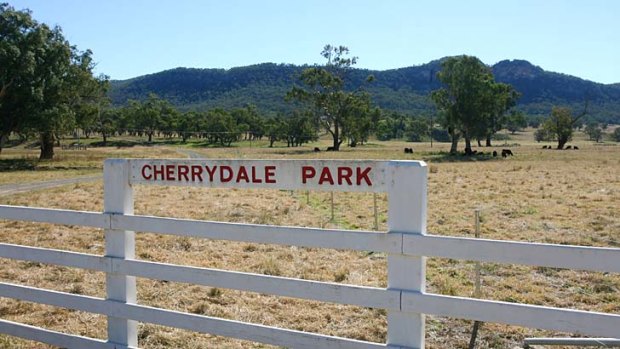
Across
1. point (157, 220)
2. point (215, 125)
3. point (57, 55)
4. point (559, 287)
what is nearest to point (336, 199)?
point (559, 287)

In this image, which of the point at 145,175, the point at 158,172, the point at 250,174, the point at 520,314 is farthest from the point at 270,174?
the point at 520,314

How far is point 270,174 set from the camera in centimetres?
391

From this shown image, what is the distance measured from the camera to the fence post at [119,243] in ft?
14.4

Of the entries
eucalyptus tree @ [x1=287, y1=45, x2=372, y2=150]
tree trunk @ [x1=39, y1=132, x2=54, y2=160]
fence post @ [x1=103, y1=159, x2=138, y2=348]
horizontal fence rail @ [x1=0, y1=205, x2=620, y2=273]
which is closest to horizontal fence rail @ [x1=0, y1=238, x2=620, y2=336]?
fence post @ [x1=103, y1=159, x2=138, y2=348]

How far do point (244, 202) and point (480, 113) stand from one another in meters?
43.9

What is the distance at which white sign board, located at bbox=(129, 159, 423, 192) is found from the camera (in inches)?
141

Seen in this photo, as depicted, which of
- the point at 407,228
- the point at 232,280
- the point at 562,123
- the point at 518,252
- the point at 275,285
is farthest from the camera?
the point at 562,123

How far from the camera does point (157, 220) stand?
4285 mm

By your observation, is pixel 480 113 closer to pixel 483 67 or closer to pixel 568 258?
pixel 483 67

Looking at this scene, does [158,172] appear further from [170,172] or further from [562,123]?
[562,123]

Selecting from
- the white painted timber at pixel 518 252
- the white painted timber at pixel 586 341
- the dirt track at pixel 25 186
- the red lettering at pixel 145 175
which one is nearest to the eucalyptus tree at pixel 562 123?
the dirt track at pixel 25 186

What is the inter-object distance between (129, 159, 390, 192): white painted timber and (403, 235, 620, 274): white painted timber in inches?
18.5

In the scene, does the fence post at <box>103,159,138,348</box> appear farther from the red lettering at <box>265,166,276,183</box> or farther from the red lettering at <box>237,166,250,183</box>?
the red lettering at <box>265,166,276,183</box>

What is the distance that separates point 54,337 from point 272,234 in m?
2.37
